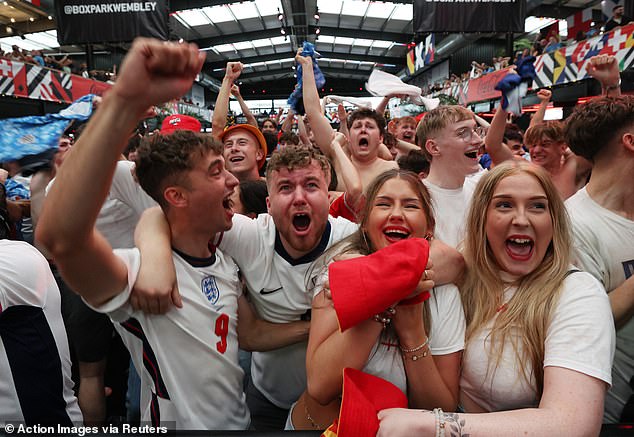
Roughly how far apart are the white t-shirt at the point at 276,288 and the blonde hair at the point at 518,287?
65cm

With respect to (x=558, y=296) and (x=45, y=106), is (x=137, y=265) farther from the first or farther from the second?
(x=45, y=106)

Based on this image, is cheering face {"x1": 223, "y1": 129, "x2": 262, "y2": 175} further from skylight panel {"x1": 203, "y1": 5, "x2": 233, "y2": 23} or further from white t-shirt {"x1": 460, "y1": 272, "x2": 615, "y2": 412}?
skylight panel {"x1": 203, "y1": 5, "x2": 233, "y2": 23}

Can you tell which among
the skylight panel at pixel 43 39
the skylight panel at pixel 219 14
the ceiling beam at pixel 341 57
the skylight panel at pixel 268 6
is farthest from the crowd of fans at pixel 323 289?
the ceiling beam at pixel 341 57

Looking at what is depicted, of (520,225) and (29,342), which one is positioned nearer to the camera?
(520,225)

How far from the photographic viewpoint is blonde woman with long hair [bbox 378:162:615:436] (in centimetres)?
110

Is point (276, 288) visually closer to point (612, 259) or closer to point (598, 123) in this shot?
point (612, 259)

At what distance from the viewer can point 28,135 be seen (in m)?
1.97

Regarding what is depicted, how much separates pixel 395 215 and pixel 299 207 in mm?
478

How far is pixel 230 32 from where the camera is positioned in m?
20.7

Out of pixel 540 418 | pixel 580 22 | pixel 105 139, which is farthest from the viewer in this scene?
pixel 580 22

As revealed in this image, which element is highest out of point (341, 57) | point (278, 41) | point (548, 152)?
point (278, 41)

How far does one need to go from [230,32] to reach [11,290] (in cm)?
2165

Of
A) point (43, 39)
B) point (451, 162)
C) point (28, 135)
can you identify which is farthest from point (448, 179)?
point (43, 39)

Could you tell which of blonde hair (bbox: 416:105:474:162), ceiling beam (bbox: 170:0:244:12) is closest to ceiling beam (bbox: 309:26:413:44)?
ceiling beam (bbox: 170:0:244:12)
